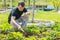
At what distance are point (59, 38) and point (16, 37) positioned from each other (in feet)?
3.82

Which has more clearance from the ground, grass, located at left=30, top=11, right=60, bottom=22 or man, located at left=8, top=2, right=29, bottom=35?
man, located at left=8, top=2, right=29, bottom=35

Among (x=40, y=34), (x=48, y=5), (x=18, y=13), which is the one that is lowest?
(x=48, y=5)

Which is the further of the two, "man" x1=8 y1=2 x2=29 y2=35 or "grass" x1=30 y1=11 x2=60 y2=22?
"grass" x1=30 y1=11 x2=60 y2=22

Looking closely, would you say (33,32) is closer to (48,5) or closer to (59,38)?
(59,38)

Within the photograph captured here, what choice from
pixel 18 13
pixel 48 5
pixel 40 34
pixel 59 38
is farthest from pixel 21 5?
pixel 48 5

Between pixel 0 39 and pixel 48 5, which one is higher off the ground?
pixel 0 39

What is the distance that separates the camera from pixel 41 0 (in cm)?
2706

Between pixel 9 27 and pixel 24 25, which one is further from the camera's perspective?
pixel 24 25

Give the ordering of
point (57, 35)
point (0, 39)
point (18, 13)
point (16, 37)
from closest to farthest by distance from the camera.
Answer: point (16, 37)
point (0, 39)
point (57, 35)
point (18, 13)

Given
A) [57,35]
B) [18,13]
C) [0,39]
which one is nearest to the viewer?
[0,39]

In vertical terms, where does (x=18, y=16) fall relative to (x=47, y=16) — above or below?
above

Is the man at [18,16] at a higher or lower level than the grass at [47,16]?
higher

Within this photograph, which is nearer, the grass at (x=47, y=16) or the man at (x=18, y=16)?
the man at (x=18, y=16)

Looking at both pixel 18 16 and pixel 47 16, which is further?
pixel 47 16
